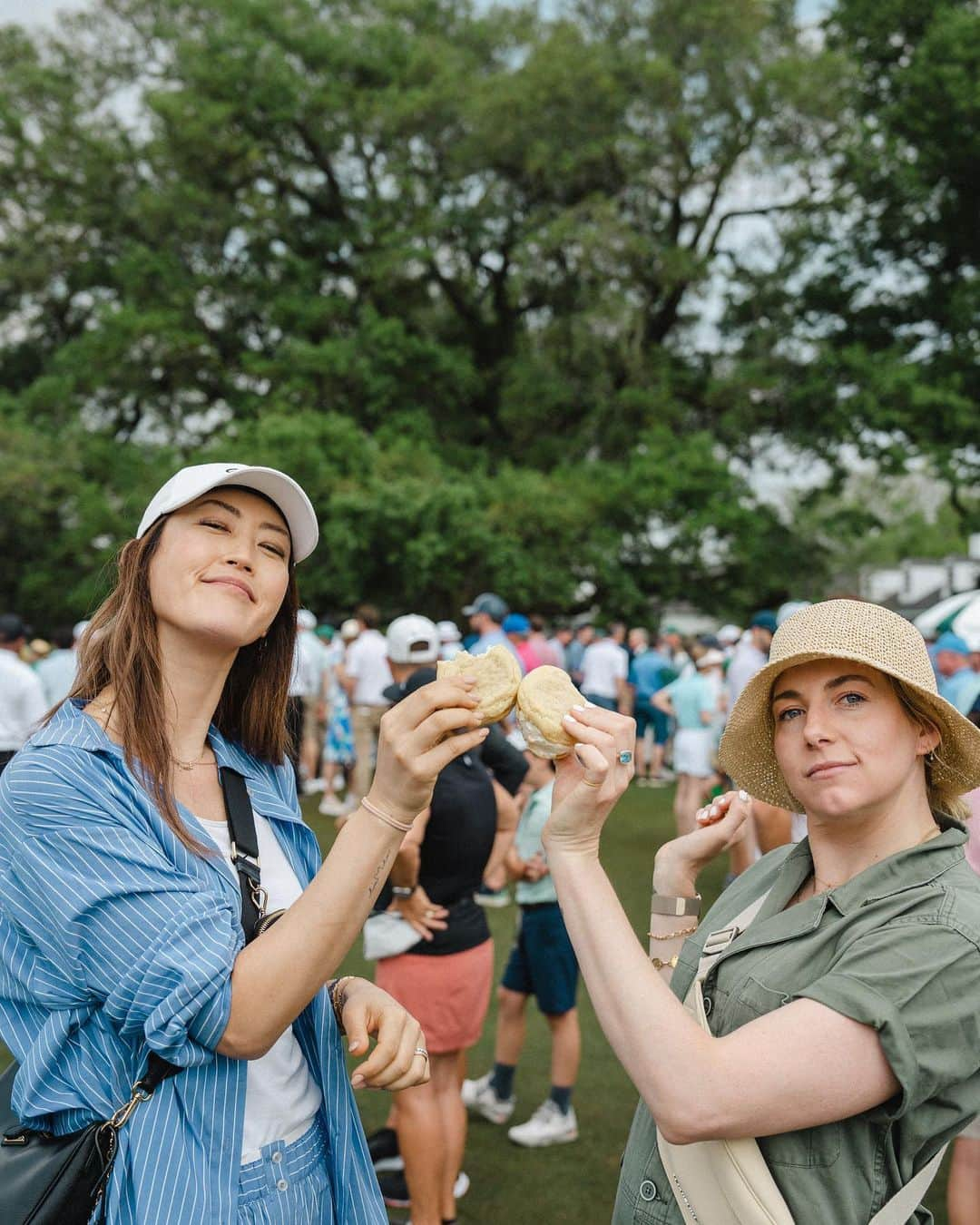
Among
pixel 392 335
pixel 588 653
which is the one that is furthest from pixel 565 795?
pixel 392 335

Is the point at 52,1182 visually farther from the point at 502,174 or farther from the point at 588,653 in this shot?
the point at 502,174

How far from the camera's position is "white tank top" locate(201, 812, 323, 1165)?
1.79 meters

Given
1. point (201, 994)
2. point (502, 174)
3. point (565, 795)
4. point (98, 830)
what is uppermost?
point (502, 174)

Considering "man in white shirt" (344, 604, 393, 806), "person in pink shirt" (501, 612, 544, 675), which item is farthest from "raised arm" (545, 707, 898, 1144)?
"man in white shirt" (344, 604, 393, 806)

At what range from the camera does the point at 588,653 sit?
13477mm

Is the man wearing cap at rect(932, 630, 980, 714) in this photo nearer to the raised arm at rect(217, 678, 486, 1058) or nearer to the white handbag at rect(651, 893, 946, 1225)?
the white handbag at rect(651, 893, 946, 1225)

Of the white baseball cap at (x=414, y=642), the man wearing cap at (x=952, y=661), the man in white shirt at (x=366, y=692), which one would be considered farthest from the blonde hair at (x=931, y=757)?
the man in white shirt at (x=366, y=692)

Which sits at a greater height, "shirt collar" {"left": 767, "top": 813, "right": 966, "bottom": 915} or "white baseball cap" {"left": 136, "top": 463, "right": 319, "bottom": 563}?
"white baseball cap" {"left": 136, "top": 463, "right": 319, "bottom": 563}

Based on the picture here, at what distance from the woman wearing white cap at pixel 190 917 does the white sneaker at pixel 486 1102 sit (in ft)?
10.7

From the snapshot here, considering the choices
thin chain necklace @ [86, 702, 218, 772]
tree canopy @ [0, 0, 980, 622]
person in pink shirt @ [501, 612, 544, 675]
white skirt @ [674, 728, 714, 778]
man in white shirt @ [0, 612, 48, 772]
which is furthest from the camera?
tree canopy @ [0, 0, 980, 622]

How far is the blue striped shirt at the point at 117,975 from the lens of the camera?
1.52 meters

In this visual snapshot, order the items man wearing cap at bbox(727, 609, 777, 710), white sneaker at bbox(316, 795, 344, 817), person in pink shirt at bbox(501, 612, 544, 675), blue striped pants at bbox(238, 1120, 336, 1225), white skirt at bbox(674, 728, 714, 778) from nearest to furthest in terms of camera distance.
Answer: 1. blue striped pants at bbox(238, 1120, 336, 1225)
2. white skirt at bbox(674, 728, 714, 778)
3. man wearing cap at bbox(727, 609, 777, 710)
4. person in pink shirt at bbox(501, 612, 544, 675)
5. white sneaker at bbox(316, 795, 344, 817)

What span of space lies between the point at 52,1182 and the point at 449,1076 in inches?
107

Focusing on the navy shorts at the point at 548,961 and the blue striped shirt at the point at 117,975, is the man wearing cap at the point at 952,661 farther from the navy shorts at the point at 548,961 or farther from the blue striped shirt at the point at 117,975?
the blue striped shirt at the point at 117,975
